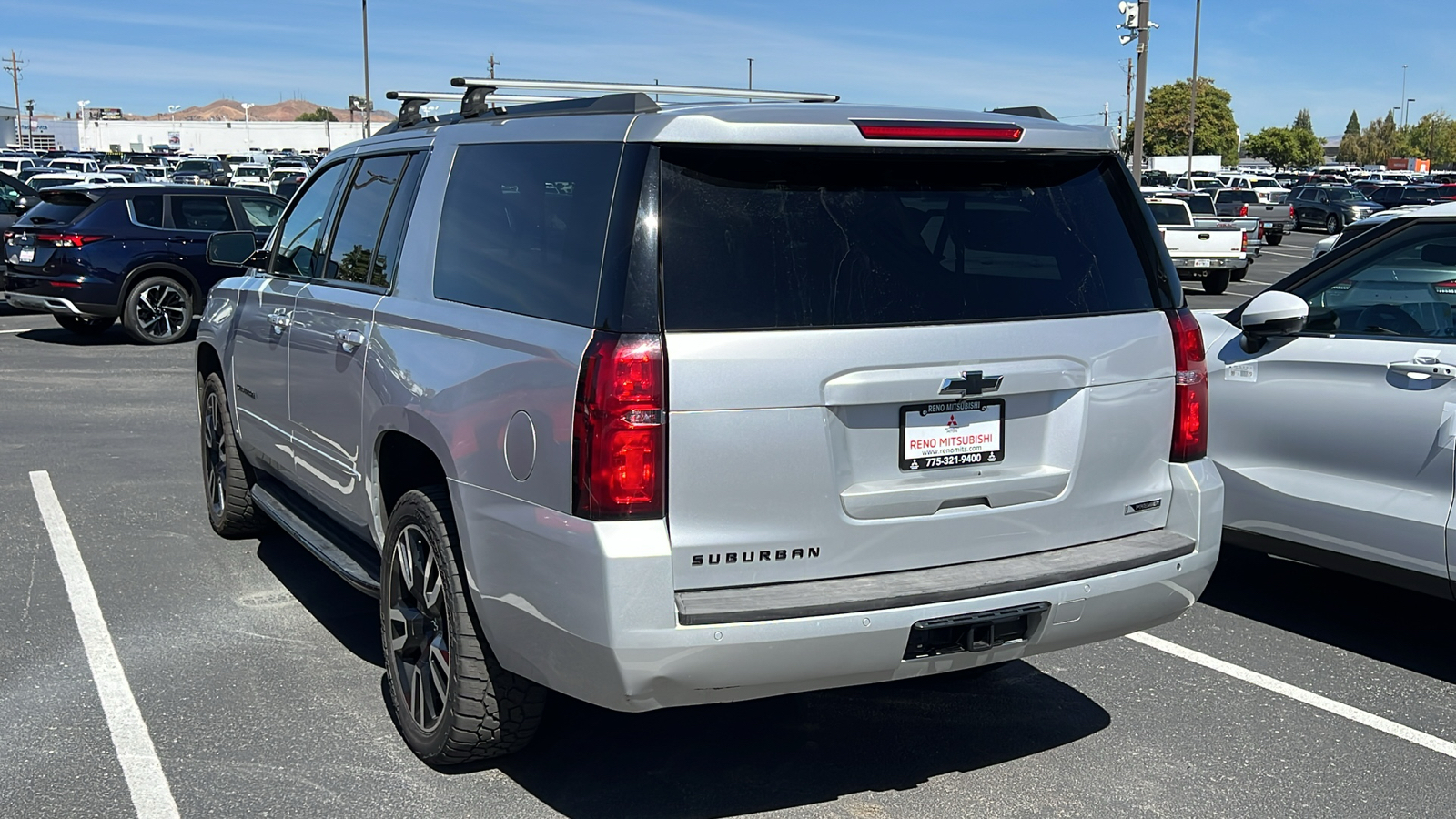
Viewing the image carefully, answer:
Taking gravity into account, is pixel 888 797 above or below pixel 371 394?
below

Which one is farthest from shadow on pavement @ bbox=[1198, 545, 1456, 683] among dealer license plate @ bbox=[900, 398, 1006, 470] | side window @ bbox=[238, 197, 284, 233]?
side window @ bbox=[238, 197, 284, 233]

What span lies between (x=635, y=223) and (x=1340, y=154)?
18807cm

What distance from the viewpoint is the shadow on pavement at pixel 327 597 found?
5.34m

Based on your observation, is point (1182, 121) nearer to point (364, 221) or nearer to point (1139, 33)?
point (1139, 33)

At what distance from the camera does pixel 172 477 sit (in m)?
8.22

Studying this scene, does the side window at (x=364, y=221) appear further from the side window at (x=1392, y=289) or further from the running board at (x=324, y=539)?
the side window at (x=1392, y=289)

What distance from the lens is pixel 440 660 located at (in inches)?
161

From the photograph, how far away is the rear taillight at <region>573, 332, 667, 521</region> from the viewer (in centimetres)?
326

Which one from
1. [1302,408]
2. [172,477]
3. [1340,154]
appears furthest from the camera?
[1340,154]

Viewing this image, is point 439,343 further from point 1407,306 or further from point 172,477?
point 172,477

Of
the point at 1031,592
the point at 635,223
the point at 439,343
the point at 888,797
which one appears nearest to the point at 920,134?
the point at 635,223

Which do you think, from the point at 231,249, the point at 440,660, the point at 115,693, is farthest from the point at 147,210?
the point at 440,660

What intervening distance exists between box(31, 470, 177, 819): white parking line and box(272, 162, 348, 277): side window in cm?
160

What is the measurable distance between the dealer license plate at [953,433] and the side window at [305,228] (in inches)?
112
